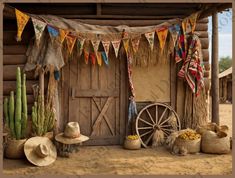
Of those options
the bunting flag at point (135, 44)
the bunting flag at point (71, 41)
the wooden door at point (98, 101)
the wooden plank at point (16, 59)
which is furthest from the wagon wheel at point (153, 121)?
the wooden plank at point (16, 59)

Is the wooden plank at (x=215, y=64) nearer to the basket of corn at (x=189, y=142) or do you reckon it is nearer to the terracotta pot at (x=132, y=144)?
the basket of corn at (x=189, y=142)

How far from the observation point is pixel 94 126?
600 centimetres

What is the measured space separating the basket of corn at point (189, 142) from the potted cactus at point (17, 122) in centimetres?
277

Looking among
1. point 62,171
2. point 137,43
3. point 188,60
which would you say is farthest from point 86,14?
point 62,171

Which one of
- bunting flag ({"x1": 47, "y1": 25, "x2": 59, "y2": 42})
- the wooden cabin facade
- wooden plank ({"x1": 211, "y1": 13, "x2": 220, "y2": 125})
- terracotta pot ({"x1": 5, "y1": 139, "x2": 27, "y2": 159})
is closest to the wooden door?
the wooden cabin facade

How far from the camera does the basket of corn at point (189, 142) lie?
17.3 feet

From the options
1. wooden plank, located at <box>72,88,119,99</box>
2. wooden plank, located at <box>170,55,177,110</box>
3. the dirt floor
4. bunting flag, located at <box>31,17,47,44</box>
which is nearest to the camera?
the dirt floor

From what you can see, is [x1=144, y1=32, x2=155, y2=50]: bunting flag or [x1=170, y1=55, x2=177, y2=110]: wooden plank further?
[x1=170, y1=55, x2=177, y2=110]: wooden plank

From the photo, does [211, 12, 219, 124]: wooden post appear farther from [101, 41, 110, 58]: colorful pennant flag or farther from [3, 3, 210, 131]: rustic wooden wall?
[101, 41, 110, 58]: colorful pennant flag

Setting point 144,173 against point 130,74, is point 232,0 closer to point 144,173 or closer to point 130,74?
point 130,74

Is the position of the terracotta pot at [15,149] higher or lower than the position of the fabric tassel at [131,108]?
lower

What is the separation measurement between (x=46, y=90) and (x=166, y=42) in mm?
2620

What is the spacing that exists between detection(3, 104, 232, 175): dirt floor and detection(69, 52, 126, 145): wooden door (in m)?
0.65

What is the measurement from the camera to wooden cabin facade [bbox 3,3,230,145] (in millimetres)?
5777
